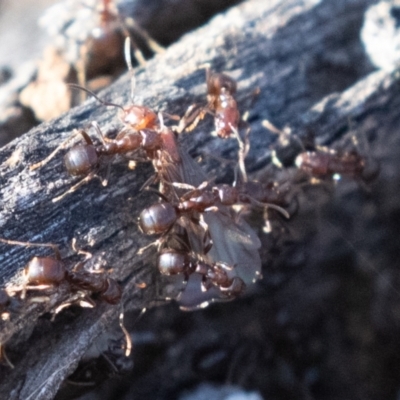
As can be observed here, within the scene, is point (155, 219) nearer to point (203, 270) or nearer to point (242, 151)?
point (203, 270)

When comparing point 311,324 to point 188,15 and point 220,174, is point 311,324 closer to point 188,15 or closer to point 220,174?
point 220,174

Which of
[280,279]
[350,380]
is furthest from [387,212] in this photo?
[350,380]

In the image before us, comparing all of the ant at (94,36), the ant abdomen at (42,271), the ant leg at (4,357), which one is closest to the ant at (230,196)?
the ant abdomen at (42,271)

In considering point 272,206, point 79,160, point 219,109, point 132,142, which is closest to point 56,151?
point 79,160

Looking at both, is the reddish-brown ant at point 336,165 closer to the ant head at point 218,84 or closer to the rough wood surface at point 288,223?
the rough wood surface at point 288,223

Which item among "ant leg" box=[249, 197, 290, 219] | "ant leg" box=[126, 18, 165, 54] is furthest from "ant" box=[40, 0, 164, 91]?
"ant leg" box=[249, 197, 290, 219]

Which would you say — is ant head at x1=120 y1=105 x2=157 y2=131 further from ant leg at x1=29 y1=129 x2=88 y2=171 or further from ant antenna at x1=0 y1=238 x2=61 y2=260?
ant antenna at x1=0 y1=238 x2=61 y2=260

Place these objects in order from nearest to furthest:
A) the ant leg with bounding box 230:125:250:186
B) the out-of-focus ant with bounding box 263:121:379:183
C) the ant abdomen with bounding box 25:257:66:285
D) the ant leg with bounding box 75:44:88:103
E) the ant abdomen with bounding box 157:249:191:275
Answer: the ant abdomen with bounding box 25:257:66:285
the ant abdomen with bounding box 157:249:191:275
the ant leg with bounding box 230:125:250:186
the out-of-focus ant with bounding box 263:121:379:183
the ant leg with bounding box 75:44:88:103
